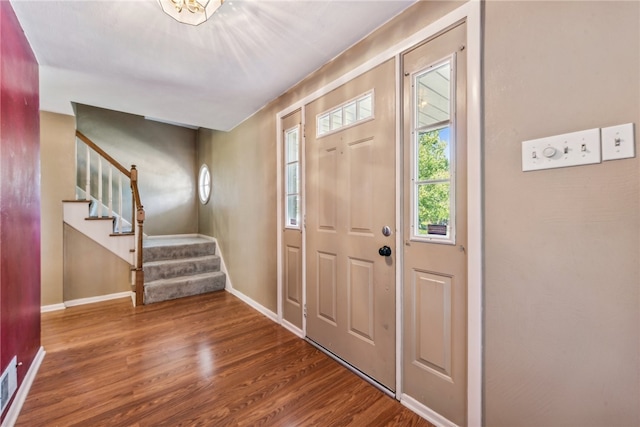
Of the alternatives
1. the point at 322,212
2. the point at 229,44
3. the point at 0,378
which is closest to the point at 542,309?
the point at 322,212

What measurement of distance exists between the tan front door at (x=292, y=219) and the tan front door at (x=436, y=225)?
112 centimetres

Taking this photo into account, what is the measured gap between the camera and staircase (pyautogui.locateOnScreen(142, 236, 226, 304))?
11.4 ft

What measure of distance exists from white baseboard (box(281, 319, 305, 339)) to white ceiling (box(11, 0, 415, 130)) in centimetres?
230

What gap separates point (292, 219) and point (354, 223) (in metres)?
0.87

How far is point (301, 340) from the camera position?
2.39m

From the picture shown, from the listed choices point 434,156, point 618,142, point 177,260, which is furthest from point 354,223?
point 177,260

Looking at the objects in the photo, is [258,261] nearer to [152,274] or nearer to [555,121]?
[152,274]

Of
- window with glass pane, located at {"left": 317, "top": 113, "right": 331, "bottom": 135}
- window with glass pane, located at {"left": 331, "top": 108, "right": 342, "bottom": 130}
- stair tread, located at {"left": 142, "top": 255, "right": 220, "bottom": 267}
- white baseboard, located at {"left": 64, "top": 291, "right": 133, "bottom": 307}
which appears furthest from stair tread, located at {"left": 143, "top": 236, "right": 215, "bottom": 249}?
window with glass pane, located at {"left": 331, "top": 108, "right": 342, "bottom": 130}

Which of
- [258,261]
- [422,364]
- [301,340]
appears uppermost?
[258,261]

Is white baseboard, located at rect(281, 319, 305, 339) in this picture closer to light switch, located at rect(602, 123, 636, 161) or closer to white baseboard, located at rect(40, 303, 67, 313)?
light switch, located at rect(602, 123, 636, 161)

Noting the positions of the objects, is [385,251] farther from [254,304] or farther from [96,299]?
[96,299]

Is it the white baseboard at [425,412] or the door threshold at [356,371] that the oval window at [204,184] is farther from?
the white baseboard at [425,412]

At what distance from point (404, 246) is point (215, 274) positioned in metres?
3.22

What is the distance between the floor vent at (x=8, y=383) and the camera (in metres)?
1.37
